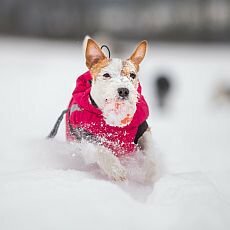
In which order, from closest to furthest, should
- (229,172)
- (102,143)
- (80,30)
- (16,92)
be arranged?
(102,143) < (229,172) < (16,92) < (80,30)

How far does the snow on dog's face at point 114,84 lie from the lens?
13.6 ft

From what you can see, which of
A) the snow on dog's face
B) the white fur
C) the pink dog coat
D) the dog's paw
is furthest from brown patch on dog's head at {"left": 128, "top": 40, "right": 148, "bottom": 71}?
the dog's paw

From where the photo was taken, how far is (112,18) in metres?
53.2

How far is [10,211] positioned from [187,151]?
4.91m

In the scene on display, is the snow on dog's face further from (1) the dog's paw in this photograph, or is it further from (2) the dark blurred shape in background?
(2) the dark blurred shape in background

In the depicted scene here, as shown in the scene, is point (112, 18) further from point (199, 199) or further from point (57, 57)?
point (199, 199)

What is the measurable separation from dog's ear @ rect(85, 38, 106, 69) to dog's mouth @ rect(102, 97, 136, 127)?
1.67ft

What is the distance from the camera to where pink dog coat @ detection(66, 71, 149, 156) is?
446 centimetres

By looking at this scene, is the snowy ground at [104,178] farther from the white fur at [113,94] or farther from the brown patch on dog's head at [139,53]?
the brown patch on dog's head at [139,53]

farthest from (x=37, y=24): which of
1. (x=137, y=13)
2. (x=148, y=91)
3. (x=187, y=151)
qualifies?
(x=187, y=151)

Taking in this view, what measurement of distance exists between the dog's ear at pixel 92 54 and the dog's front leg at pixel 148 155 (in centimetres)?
80

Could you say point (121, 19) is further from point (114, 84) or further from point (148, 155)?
point (114, 84)

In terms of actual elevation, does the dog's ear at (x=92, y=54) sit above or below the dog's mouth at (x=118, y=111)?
above

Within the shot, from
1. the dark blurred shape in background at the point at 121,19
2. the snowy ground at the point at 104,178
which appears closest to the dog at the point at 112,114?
the snowy ground at the point at 104,178
